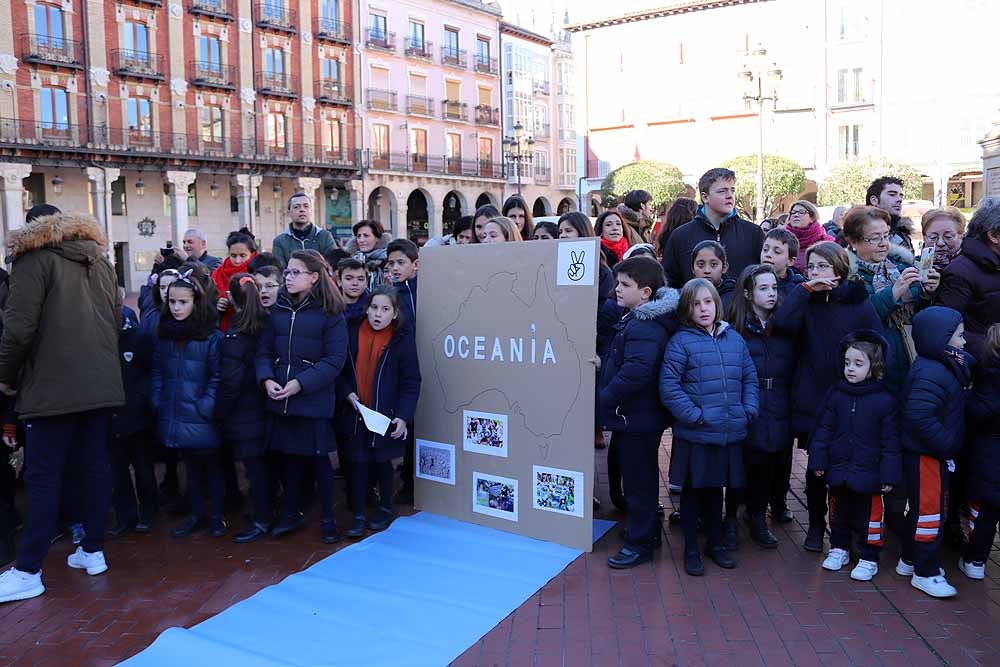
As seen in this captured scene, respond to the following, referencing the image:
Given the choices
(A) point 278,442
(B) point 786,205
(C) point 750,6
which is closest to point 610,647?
(A) point 278,442

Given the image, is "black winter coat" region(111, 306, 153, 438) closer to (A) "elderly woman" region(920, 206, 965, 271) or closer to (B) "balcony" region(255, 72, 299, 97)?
(A) "elderly woman" region(920, 206, 965, 271)

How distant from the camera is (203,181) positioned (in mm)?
34250

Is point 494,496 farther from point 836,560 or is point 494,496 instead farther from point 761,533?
point 836,560

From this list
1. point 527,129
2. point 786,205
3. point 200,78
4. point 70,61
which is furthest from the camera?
point 527,129

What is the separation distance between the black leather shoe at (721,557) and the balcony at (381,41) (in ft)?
127

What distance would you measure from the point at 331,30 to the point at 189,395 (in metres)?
36.6

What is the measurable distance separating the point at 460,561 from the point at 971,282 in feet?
10.6

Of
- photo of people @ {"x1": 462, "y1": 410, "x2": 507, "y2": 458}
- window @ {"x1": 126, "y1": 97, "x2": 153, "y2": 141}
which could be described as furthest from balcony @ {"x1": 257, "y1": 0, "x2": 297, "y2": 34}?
photo of people @ {"x1": 462, "y1": 410, "x2": 507, "y2": 458}

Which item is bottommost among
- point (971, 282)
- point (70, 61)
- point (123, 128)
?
point (971, 282)

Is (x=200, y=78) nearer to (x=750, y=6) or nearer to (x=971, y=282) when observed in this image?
(x=750, y=6)

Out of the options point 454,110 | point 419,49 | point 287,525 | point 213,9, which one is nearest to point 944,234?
point 287,525

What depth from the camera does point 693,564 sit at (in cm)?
448

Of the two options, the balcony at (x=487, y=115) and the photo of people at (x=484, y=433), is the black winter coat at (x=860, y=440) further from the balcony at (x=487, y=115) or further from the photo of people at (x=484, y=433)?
the balcony at (x=487, y=115)

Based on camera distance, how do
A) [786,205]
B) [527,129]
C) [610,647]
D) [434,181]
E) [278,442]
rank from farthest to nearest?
[527,129], [434,181], [786,205], [278,442], [610,647]
